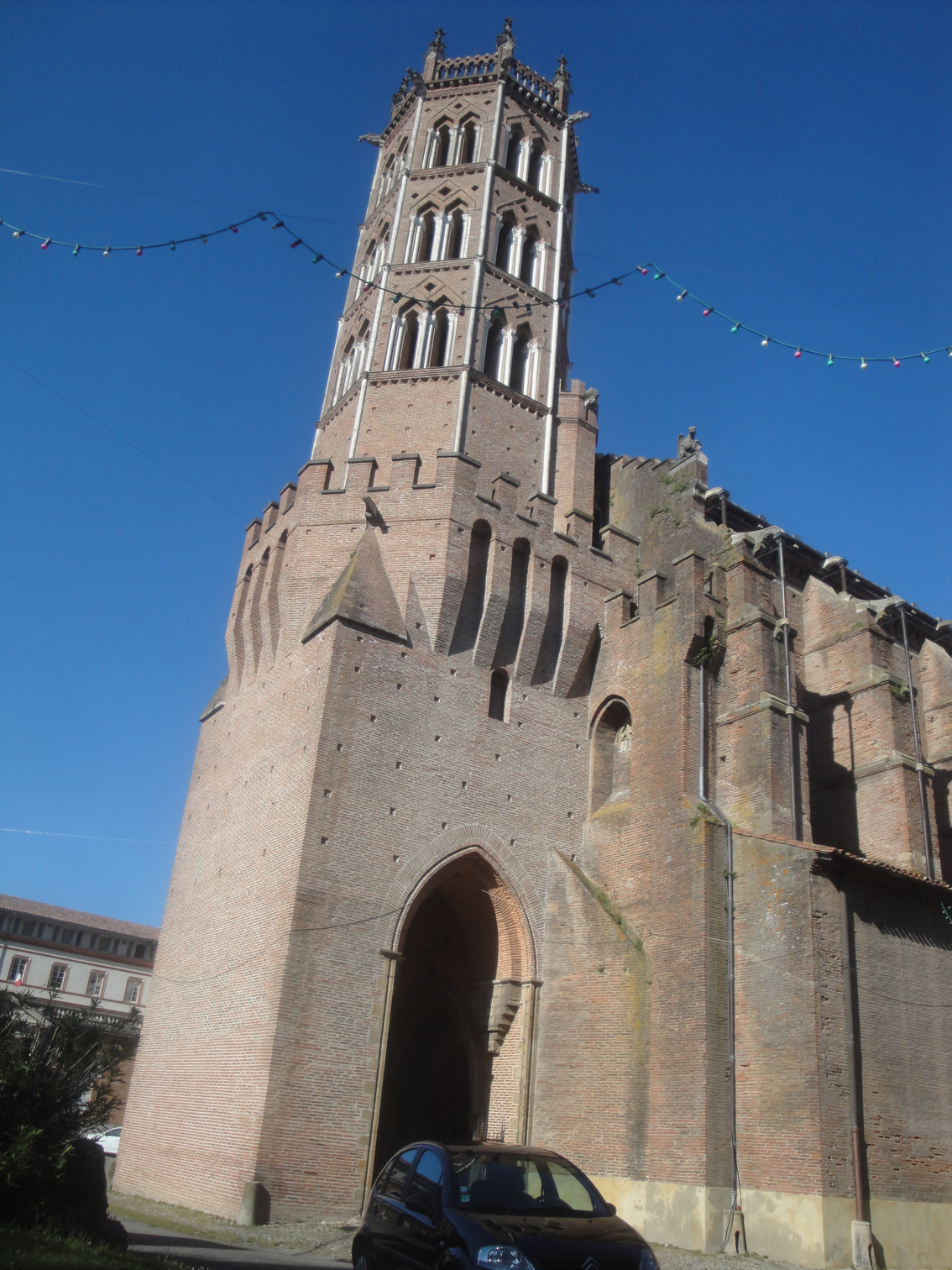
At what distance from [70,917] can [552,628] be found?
4230 centimetres

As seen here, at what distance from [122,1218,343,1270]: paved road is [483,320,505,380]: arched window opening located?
60.8 ft

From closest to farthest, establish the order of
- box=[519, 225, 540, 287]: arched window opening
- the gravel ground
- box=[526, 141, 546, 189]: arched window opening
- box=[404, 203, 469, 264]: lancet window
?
1. the gravel ground
2. box=[404, 203, 469, 264]: lancet window
3. box=[519, 225, 540, 287]: arched window opening
4. box=[526, 141, 546, 189]: arched window opening

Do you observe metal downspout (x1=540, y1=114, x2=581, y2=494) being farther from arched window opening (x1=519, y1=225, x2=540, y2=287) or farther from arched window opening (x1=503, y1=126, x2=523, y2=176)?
arched window opening (x1=503, y1=126, x2=523, y2=176)

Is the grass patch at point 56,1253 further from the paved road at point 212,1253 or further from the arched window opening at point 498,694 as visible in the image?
the arched window opening at point 498,694

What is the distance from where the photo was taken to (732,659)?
19.1 meters

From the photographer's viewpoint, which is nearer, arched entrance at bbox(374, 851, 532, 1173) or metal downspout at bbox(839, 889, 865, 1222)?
metal downspout at bbox(839, 889, 865, 1222)

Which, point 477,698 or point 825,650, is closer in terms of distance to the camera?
point 477,698

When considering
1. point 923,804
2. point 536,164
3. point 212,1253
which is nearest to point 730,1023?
point 923,804

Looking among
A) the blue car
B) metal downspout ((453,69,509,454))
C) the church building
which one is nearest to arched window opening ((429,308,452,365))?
the church building

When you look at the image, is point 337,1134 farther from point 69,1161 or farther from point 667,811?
point 667,811

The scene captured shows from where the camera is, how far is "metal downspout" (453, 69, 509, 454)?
22.1 meters

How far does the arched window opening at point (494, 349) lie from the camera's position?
23938mm

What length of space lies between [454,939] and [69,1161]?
37.6ft

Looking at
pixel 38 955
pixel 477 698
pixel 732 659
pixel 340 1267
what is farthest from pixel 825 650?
pixel 38 955
